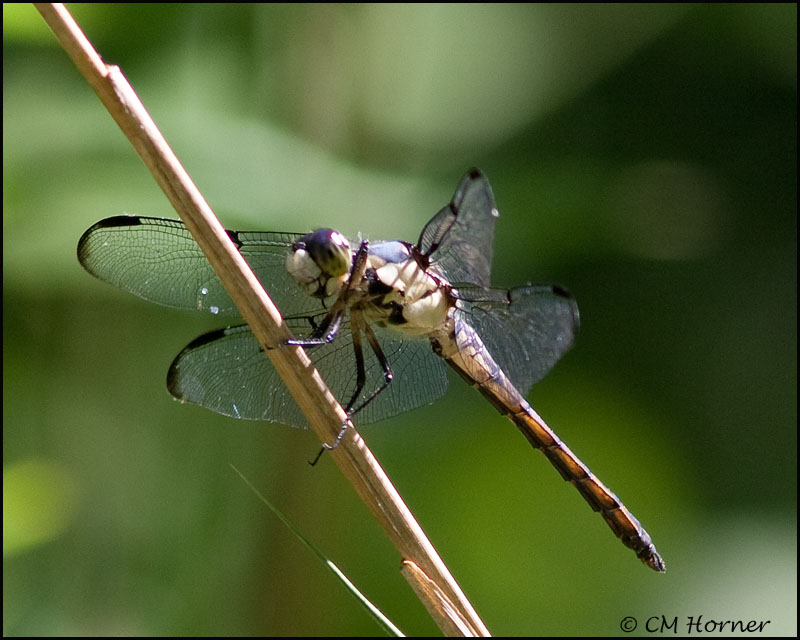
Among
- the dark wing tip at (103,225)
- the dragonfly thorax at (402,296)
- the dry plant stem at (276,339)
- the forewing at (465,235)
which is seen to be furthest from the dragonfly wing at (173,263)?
A: the dry plant stem at (276,339)

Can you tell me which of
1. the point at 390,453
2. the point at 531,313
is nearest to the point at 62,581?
the point at 390,453

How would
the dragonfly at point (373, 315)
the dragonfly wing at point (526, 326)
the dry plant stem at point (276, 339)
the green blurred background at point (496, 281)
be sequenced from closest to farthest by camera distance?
the dry plant stem at point (276, 339)
the dragonfly at point (373, 315)
the dragonfly wing at point (526, 326)
the green blurred background at point (496, 281)

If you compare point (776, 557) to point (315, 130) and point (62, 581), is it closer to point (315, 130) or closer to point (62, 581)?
point (315, 130)

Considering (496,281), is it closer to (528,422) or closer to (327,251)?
(528,422)

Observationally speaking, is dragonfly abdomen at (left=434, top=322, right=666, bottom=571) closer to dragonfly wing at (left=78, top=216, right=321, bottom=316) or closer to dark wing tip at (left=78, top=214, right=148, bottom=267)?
dragonfly wing at (left=78, top=216, right=321, bottom=316)

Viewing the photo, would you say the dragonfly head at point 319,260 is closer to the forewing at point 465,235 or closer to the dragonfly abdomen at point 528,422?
the forewing at point 465,235

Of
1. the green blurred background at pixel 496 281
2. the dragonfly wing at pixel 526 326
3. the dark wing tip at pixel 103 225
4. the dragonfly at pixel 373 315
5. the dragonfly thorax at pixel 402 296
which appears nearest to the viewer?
the dark wing tip at pixel 103 225
